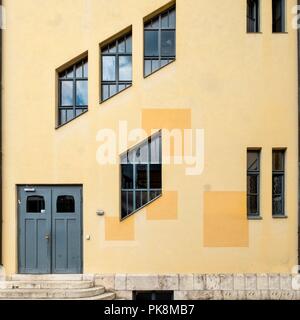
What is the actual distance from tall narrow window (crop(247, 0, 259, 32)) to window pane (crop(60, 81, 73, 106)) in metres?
4.74

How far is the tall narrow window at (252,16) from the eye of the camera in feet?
31.1

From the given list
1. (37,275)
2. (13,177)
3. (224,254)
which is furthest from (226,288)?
(13,177)

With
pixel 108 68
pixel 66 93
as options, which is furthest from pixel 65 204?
pixel 108 68

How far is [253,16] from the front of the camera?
9508 mm

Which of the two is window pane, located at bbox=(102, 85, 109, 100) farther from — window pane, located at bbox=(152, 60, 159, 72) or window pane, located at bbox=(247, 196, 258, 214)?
window pane, located at bbox=(247, 196, 258, 214)

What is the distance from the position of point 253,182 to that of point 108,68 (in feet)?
15.3

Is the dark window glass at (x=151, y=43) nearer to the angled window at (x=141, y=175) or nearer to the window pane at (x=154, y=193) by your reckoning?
the angled window at (x=141, y=175)

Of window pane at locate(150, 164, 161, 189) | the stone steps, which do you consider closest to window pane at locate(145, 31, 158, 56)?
window pane at locate(150, 164, 161, 189)

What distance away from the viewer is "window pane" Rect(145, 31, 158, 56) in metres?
9.41

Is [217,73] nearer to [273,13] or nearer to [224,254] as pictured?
[273,13]

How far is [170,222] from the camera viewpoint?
912 cm
